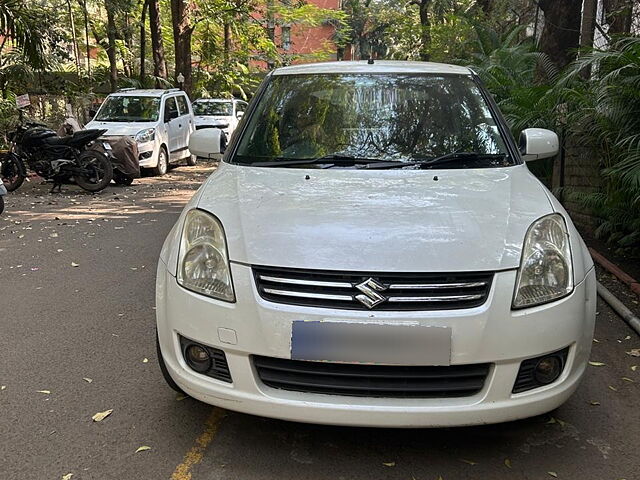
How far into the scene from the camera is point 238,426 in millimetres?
2898

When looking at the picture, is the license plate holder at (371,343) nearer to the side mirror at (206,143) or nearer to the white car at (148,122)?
the side mirror at (206,143)

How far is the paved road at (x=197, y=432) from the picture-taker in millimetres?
2582

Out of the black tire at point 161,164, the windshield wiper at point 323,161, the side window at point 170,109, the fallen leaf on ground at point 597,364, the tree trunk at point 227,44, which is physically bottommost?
the fallen leaf on ground at point 597,364

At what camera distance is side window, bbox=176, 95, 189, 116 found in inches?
557

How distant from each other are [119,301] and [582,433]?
3407 millimetres

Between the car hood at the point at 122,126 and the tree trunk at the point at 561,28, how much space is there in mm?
7624

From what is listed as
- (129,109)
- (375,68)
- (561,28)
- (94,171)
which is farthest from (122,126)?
(375,68)

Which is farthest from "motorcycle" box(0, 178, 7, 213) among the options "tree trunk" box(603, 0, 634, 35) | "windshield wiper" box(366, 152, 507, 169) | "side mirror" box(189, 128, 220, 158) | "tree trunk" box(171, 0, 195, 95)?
"tree trunk" box(171, 0, 195, 95)

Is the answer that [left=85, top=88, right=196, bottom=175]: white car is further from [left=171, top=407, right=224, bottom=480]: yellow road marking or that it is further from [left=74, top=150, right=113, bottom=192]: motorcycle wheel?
[left=171, top=407, right=224, bottom=480]: yellow road marking

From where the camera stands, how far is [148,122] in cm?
1252

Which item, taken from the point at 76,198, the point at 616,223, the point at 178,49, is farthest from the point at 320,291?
the point at 178,49

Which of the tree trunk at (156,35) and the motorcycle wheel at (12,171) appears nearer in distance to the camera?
the motorcycle wheel at (12,171)

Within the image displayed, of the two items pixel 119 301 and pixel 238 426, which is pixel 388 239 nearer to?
pixel 238 426

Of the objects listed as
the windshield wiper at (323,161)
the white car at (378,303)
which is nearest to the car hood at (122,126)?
the windshield wiper at (323,161)
